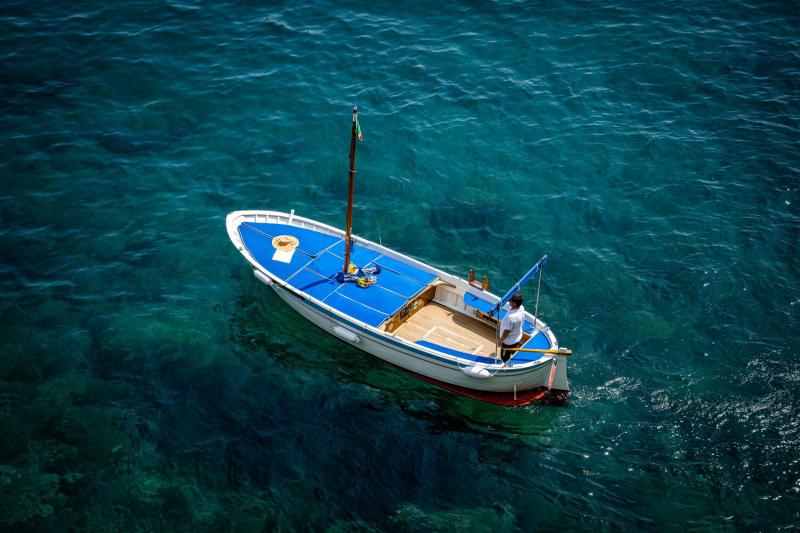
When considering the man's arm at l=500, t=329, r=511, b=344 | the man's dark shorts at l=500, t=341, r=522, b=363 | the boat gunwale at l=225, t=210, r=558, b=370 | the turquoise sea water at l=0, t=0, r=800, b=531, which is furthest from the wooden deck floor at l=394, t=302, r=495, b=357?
the turquoise sea water at l=0, t=0, r=800, b=531

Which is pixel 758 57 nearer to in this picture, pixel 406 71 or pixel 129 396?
pixel 406 71

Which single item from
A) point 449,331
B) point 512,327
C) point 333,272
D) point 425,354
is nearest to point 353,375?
point 425,354

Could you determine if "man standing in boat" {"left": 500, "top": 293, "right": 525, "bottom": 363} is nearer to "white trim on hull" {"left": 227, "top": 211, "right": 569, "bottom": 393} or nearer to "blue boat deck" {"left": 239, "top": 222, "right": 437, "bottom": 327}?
"white trim on hull" {"left": 227, "top": 211, "right": 569, "bottom": 393}

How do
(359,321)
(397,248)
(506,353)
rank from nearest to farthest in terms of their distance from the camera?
(506,353) → (359,321) → (397,248)

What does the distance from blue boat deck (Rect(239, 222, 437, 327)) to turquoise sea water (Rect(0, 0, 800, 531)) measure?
6.98ft

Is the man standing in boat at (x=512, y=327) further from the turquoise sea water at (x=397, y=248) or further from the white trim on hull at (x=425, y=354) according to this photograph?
the turquoise sea water at (x=397, y=248)

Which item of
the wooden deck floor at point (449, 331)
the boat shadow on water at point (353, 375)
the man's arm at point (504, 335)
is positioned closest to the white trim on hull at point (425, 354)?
A: the boat shadow on water at point (353, 375)

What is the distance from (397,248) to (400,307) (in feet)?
20.1

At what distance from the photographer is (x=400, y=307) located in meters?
28.3

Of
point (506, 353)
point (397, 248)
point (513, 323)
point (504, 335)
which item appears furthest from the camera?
point (397, 248)

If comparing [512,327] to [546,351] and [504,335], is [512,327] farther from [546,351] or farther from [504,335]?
[546,351]

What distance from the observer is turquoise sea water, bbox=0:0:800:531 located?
24.4 m

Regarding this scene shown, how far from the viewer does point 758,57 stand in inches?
1678

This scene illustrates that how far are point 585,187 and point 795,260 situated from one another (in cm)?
1044
